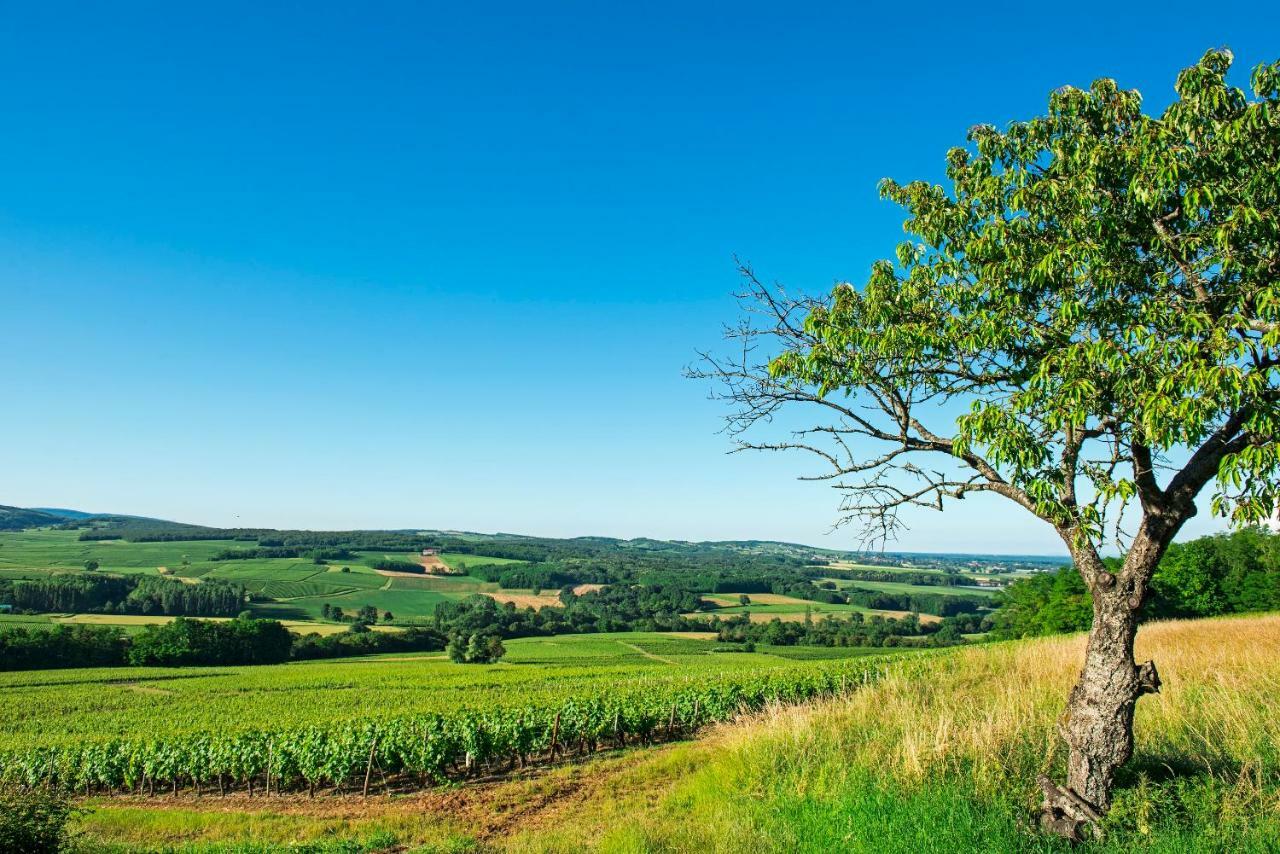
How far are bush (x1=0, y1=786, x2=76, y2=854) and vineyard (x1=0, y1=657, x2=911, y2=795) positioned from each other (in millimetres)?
10123

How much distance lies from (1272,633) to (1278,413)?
16.3m

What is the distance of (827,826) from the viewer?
6.85 m

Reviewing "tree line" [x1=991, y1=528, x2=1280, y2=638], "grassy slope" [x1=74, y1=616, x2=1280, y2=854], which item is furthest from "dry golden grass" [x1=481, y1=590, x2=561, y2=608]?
"grassy slope" [x1=74, y1=616, x2=1280, y2=854]

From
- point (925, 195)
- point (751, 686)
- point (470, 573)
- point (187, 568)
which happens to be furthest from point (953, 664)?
point (187, 568)

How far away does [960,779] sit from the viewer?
24.0ft

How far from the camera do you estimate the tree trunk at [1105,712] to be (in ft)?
20.2

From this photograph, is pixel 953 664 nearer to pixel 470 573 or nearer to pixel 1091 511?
pixel 1091 511

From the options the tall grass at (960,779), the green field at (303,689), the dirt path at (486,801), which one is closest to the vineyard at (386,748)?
the dirt path at (486,801)

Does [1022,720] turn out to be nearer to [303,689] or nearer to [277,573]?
[303,689]

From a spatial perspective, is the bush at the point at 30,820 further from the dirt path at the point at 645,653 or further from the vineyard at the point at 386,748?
the dirt path at the point at 645,653

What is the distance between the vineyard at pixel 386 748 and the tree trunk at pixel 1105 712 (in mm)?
12516

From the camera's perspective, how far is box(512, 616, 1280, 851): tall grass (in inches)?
235

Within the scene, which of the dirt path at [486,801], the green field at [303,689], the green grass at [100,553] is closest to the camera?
the dirt path at [486,801]

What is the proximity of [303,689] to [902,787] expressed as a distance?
49280mm
